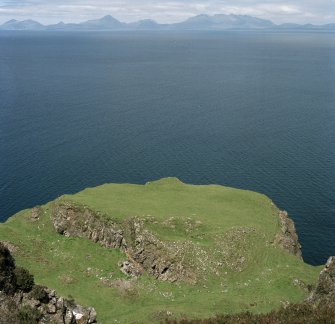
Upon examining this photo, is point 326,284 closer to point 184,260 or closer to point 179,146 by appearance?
point 184,260

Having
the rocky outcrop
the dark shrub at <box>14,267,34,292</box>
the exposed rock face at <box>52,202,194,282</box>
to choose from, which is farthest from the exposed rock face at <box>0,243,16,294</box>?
the exposed rock face at <box>52,202,194,282</box>

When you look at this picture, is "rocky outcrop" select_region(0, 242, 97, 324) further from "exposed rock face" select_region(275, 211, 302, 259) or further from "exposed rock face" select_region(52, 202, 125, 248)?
"exposed rock face" select_region(275, 211, 302, 259)

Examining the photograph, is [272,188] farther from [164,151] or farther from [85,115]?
[85,115]

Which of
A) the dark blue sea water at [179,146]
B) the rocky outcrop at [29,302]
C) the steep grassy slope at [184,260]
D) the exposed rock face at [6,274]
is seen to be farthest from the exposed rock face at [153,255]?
the dark blue sea water at [179,146]

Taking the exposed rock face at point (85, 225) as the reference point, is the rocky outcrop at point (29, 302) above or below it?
above

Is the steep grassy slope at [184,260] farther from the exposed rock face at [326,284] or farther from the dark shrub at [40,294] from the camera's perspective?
the dark shrub at [40,294]

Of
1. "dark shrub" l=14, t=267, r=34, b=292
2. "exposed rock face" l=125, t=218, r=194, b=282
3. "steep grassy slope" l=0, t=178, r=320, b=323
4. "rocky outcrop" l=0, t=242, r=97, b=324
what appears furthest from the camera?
"exposed rock face" l=125, t=218, r=194, b=282

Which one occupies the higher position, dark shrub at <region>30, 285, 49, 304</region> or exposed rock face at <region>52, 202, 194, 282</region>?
dark shrub at <region>30, 285, 49, 304</region>
